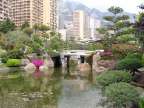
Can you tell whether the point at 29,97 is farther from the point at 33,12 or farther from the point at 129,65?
the point at 33,12

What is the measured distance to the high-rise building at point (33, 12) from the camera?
301ft

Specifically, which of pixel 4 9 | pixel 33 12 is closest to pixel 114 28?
pixel 33 12

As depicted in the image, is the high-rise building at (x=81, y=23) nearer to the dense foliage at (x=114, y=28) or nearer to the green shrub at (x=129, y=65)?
the dense foliage at (x=114, y=28)

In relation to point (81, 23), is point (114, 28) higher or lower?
lower

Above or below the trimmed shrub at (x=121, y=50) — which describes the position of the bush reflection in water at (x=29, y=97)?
below

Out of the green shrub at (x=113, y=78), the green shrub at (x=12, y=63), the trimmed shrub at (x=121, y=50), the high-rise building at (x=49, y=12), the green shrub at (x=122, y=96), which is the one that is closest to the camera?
the green shrub at (x=122, y=96)

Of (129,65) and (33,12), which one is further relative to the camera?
(33,12)

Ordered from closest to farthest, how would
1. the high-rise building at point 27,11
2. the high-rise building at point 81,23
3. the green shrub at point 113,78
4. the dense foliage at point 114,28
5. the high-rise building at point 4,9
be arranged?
the green shrub at point 113,78 < the dense foliage at point 114,28 < the high-rise building at point 4,9 < the high-rise building at point 27,11 < the high-rise building at point 81,23

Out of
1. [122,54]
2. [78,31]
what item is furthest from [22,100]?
[78,31]

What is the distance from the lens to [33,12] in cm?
9175

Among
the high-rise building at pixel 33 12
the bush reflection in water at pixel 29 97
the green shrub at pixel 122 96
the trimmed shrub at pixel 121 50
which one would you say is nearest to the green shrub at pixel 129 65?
the bush reflection in water at pixel 29 97

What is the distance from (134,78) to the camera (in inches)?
542

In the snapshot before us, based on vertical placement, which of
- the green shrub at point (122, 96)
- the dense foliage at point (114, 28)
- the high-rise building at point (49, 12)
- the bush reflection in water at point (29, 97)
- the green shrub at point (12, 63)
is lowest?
the green shrub at point (12, 63)

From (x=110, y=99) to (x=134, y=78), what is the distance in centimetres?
427
